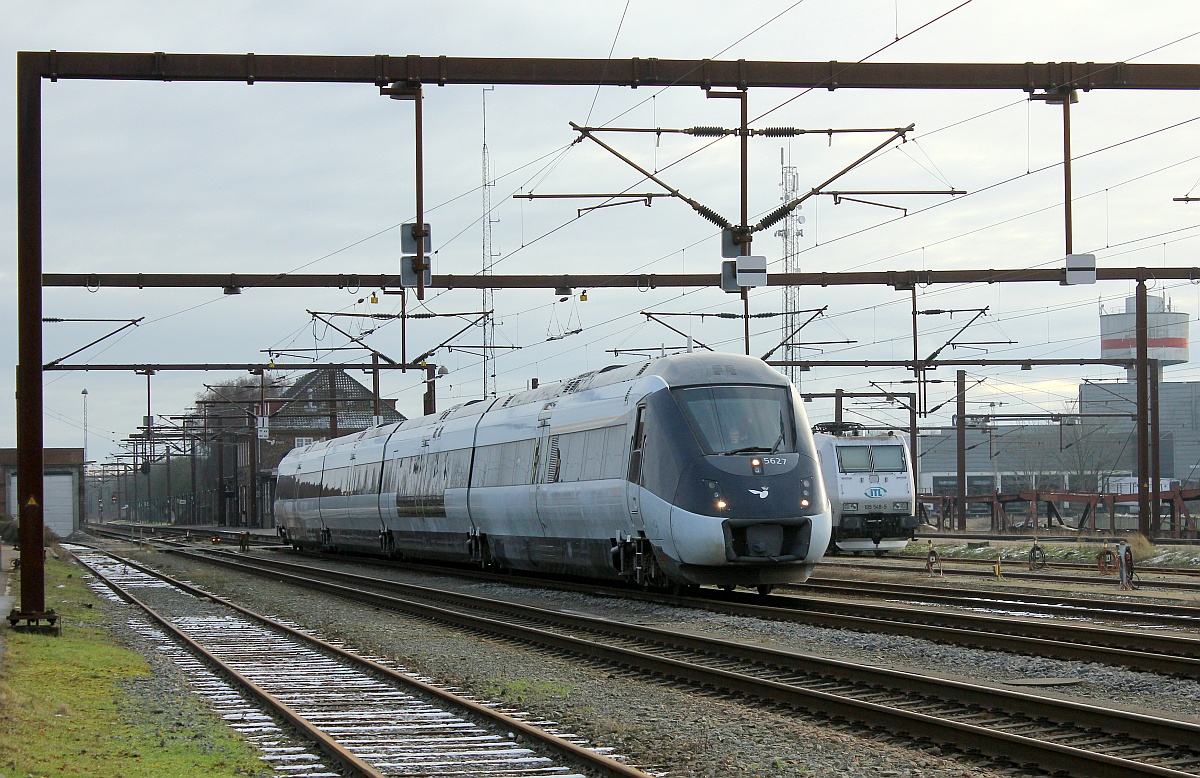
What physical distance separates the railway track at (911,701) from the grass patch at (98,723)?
4276 millimetres

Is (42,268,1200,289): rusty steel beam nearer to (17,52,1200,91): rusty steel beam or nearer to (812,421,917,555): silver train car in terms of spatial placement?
(812,421,917,555): silver train car

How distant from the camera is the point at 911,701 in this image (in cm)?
1114

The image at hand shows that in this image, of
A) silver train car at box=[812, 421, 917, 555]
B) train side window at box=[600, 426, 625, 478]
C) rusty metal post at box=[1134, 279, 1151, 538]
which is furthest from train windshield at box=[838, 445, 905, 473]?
train side window at box=[600, 426, 625, 478]

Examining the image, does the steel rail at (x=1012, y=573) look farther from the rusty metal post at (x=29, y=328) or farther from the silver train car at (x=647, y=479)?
the rusty metal post at (x=29, y=328)

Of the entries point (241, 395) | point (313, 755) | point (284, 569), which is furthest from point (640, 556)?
point (241, 395)

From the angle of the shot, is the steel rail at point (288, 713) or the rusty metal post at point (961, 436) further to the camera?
the rusty metal post at point (961, 436)

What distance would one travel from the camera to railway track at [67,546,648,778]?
9133 millimetres

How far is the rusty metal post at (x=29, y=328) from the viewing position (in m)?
17.5

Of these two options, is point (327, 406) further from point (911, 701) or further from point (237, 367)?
point (911, 701)

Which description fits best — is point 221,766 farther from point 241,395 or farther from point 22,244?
point 241,395

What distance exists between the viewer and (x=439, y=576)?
3184 centimetres

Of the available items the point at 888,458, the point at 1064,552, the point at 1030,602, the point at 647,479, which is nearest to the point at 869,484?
the point at 888,458

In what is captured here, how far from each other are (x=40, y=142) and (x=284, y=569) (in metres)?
20.3

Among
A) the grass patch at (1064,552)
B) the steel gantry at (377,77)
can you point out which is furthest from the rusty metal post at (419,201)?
the grass patch at (1064,552)
